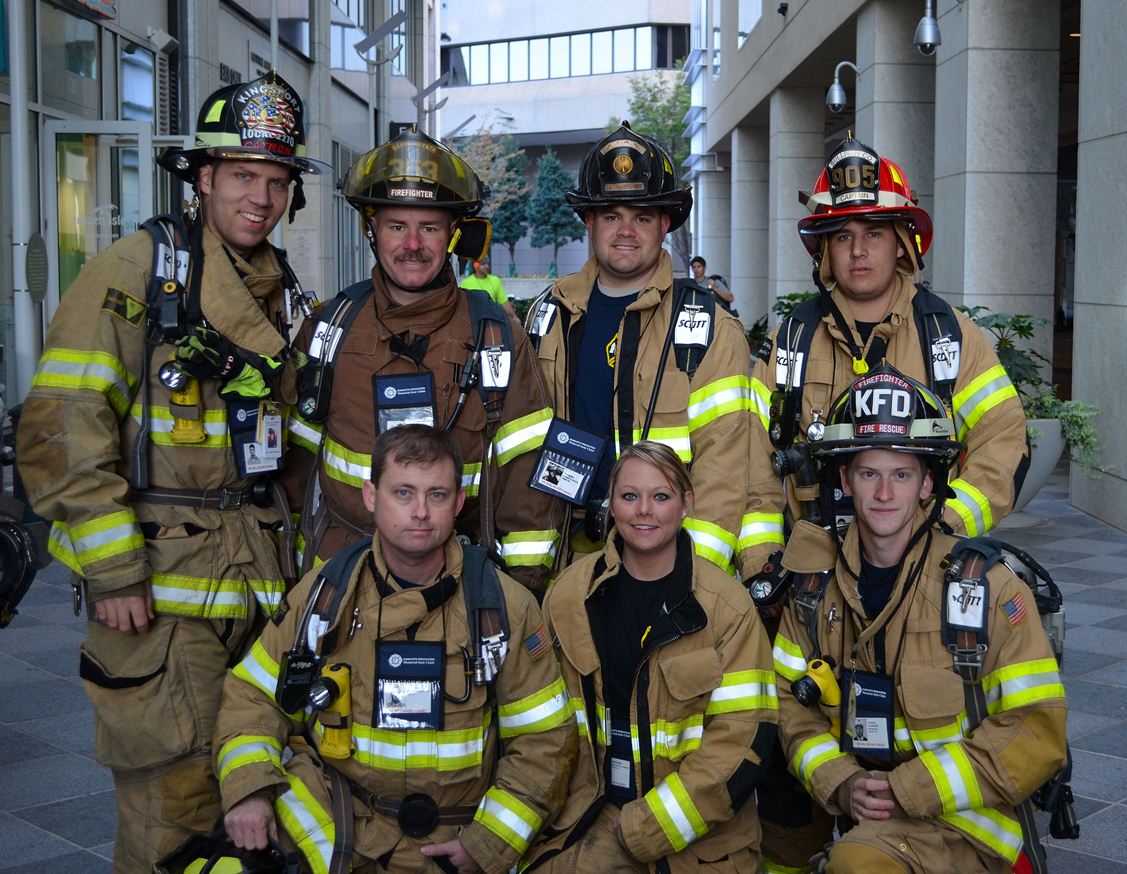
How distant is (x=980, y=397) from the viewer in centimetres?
411

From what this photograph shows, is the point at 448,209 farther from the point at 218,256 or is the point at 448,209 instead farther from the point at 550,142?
the point at 550,142

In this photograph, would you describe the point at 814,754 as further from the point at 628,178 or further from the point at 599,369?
the point at 628,178

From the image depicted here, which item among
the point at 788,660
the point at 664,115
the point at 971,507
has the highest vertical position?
the point at 664,115

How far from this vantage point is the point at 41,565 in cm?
431

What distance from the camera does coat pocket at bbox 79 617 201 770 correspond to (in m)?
3.61

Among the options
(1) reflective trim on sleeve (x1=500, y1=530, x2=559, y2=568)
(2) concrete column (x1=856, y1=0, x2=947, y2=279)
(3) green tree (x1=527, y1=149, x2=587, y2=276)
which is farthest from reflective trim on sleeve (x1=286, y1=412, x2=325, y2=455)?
(3) green tree (x1=527, y1=149, x2=587, y2=276)

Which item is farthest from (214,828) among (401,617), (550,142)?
(550,142)

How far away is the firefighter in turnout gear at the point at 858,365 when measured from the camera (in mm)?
4043

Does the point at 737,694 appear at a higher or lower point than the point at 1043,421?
lower

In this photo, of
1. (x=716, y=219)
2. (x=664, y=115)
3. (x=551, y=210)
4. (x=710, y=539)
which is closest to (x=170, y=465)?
(x=710, y=539)

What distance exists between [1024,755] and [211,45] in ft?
51.8

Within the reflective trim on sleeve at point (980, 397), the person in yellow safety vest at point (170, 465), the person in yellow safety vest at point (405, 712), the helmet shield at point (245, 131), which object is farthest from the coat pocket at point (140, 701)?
the reflective trim on sleeve at point (980, 397)

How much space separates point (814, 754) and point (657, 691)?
0.46 m

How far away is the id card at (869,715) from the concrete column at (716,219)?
33.9 metres
